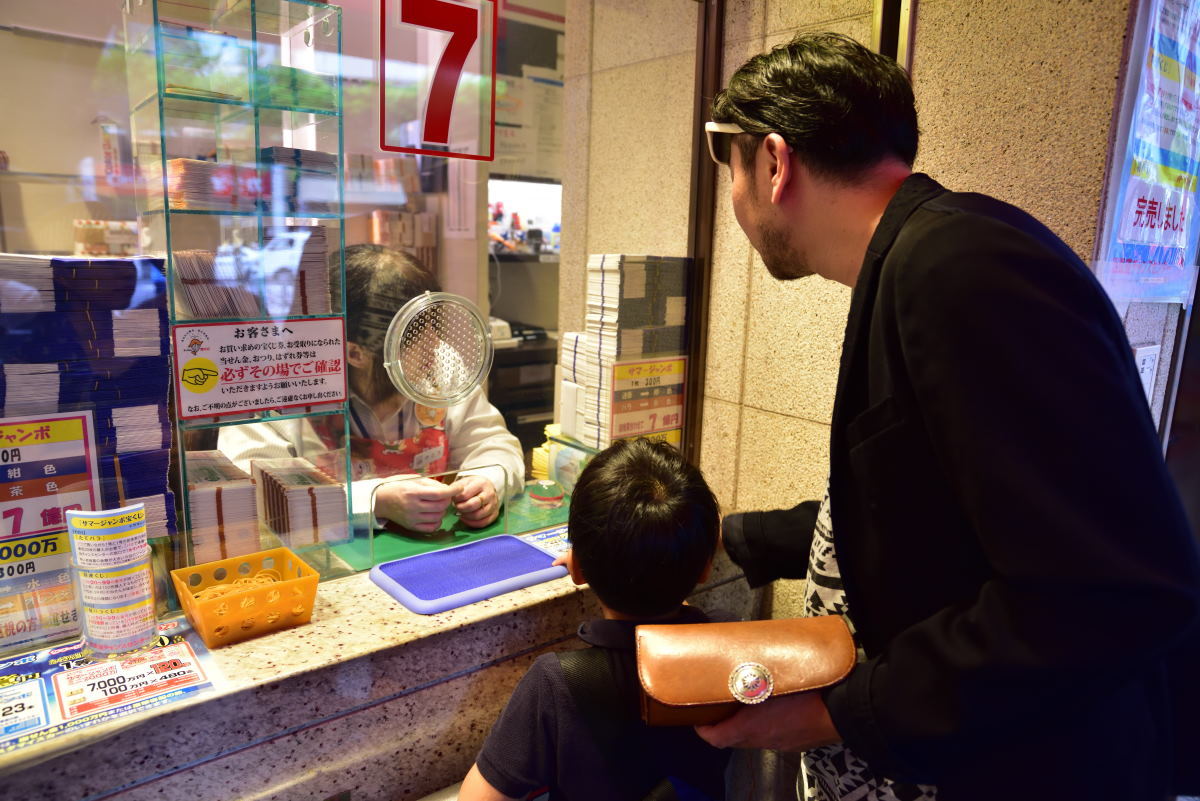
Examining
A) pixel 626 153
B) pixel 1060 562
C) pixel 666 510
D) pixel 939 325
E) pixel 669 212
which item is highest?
pixel 626 153

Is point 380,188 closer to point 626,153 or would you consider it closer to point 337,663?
point 626,153

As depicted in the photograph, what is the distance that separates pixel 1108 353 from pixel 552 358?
335 centimetres

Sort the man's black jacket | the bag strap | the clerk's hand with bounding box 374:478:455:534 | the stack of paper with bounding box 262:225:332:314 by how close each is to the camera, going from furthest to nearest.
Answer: the clerk's hand with bounding box 374:478:455:534 < the stack of paper with bounding box 262:225:332:314 < the bag strap < the man's black jacket

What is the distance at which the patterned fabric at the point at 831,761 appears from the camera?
118 centimetres

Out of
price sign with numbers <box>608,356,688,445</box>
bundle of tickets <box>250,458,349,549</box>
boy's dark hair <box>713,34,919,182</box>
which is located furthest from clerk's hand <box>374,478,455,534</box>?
boy's dark hair <box>713,34,919,182</box>

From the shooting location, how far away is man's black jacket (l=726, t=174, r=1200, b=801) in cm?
79

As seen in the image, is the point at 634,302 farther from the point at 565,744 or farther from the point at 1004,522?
the point at 1004,522

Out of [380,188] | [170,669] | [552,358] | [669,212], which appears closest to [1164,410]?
[669,212]

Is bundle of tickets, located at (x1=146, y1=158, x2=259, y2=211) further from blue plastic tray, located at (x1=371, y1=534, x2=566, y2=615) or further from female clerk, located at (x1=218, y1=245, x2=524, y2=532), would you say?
blue plastic tray, located at (x1=371, y1=534, x2=566, y2=615)

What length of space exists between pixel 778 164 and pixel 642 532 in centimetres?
60

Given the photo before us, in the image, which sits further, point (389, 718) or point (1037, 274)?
point (389, 718)

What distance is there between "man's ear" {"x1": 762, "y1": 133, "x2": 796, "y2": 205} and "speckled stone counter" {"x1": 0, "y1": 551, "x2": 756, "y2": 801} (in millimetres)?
868

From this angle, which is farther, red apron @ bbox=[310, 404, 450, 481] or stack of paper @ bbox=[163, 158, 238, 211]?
red apron @ bbox=[310, 404, 450, 481]

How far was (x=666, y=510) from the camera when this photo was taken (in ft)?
4.17
